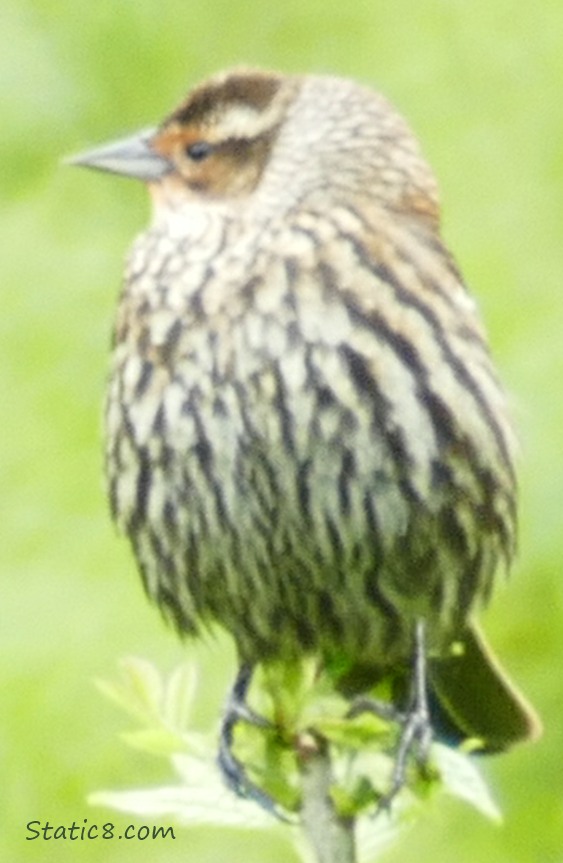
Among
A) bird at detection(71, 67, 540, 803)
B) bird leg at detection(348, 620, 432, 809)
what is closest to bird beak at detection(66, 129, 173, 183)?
bird at detection(71, 67, 540, 803)

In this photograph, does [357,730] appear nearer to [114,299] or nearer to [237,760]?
[237,760]

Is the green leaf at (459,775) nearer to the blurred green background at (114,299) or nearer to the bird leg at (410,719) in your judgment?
the bird leg at (410,719)

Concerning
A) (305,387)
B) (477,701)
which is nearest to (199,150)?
(305,387)

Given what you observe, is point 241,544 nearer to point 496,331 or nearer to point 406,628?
point 406,628

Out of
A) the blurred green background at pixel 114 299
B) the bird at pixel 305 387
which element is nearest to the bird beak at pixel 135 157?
the bird at pixel 305 387

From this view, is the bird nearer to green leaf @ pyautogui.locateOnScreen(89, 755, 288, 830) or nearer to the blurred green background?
the blurred green background

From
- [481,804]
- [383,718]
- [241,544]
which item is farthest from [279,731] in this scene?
[241,544]
